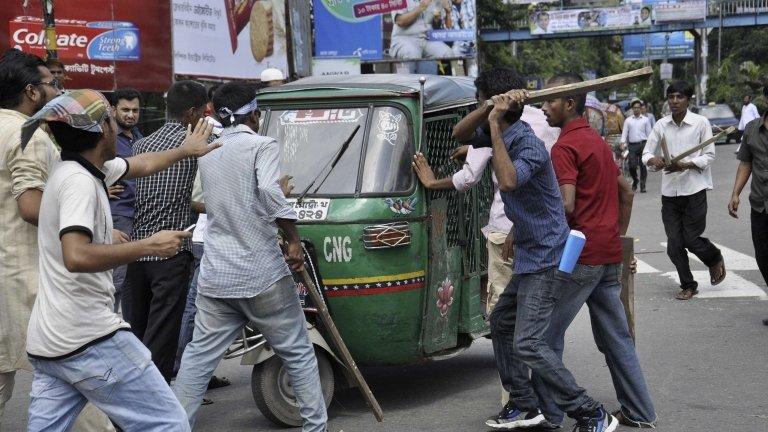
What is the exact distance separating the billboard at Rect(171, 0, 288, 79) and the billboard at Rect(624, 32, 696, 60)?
5569 cm

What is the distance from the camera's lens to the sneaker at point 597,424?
5.97 metres

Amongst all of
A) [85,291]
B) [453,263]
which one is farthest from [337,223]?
[85,291]

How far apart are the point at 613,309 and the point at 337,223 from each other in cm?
163

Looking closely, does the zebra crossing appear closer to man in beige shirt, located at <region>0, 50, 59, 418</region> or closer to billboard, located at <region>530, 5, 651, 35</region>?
man in beige shirt, located at <region>0, 50, 59, 418</region>

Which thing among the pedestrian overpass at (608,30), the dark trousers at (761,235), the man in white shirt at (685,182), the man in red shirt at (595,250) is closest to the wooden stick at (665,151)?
the man in white shirt at (685,182)

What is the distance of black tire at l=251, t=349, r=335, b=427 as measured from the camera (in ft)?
21.6

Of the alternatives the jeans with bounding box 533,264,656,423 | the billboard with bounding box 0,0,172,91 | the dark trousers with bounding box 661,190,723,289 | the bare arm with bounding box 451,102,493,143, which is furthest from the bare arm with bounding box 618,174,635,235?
the billboard with bounding box 0,0,172,91

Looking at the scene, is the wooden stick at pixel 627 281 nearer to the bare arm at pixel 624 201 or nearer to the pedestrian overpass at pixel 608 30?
the bare arm at pixel 624 201

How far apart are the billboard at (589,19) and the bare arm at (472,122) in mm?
50704

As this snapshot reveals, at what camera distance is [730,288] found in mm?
10977

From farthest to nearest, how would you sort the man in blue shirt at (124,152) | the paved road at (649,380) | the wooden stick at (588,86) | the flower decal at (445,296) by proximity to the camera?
the man in blue shirt at (124,152)
the flower decal at (445,296)
the paved road at (649,380)
the wooden stick at (588,86)

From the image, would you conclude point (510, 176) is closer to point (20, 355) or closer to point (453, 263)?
point (453, 263)

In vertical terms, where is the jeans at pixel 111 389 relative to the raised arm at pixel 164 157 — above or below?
below

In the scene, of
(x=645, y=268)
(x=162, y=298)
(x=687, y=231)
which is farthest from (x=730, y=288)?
(x=162, y=298)
